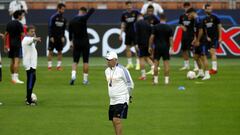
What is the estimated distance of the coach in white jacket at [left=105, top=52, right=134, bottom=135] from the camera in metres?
14.3

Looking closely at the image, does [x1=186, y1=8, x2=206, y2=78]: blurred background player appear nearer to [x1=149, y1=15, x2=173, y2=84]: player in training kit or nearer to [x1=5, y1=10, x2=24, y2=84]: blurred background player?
[x1=149, y1=15, x2=173, y2=84]: player in training kit

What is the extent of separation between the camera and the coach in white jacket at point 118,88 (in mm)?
14320

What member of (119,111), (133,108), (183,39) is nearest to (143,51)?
(183,39)

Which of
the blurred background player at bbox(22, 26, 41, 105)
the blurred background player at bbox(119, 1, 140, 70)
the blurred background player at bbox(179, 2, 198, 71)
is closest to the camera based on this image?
the blurred background player at bbox(22, 26, 41, 105)

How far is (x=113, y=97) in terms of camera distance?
1448 cm

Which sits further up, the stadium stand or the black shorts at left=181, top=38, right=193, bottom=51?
the stadium stand

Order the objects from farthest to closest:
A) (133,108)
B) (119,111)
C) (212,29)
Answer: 1. (212,29)
2. (133,108)
3. (119,111)

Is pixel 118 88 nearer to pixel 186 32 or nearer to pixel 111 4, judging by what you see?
pixel 186 32

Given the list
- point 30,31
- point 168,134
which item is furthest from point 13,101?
point 168,134

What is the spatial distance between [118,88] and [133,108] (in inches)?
203

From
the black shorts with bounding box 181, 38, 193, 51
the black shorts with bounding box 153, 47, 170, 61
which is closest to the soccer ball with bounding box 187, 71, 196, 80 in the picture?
the black shorts with bounding box 153, 47, 170, 61

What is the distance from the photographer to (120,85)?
14.5 meters

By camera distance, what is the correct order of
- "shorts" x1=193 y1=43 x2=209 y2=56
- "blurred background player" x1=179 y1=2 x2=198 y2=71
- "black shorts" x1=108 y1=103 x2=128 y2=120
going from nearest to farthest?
"black shorts" x1=108 y1=103 x2=128 y2=120, "shorts" x1=193 y1=43 x2=209 y2=56, "blurred background player" x1=179 y1=2 x2=198 y2=71

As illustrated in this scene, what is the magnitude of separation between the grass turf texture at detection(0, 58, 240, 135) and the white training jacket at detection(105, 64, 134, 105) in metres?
1.63
